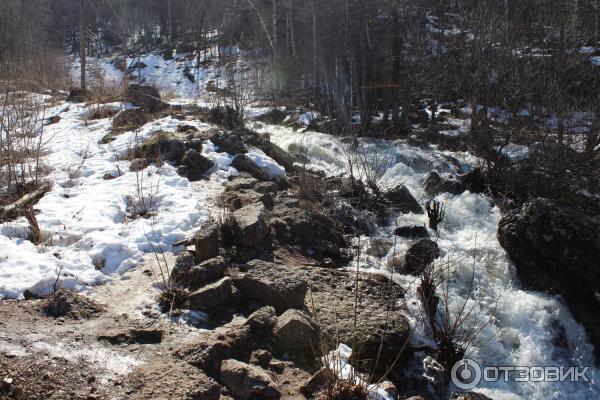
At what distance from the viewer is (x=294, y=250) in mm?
6035

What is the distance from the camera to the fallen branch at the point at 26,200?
5.56m

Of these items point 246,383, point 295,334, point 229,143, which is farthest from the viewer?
point 229,143

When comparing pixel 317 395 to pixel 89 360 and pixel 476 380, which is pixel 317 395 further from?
pixel 476 380

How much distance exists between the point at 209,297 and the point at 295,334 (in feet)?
3.03

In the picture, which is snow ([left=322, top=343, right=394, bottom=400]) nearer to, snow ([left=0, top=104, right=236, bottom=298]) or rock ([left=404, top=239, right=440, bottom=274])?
snow ([left=0, top=104, right=236, bottom=298])

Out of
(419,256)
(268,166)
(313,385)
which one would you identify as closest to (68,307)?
(313,385)

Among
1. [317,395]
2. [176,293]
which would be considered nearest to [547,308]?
[317,395]

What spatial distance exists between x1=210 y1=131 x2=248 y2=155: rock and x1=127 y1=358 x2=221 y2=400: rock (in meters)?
6.18

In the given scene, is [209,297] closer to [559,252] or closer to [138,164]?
[138,164]

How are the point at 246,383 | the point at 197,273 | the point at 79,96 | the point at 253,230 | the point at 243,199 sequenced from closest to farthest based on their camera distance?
the point at 246,383, the point at 197,273, the point at 253,230, the point at 243,199, the point at 79,96

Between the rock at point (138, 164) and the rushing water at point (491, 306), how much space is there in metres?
3.89

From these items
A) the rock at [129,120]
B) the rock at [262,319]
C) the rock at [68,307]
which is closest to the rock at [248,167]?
the rock at [129,120]

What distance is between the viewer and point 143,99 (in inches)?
524

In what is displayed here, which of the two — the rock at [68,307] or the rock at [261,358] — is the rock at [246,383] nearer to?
the rock at [261,358]
